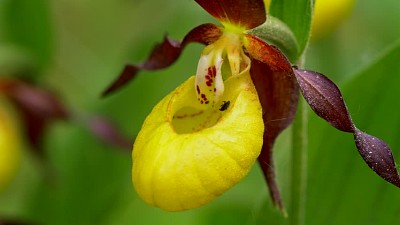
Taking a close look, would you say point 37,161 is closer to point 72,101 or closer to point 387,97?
point 72,101

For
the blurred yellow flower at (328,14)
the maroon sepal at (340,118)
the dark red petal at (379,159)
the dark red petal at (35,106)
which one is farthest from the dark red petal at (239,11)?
the dark red petal at (35,106)

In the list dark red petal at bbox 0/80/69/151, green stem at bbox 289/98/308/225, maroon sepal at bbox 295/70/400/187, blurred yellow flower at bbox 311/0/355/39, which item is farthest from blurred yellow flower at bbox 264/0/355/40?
maroon sepal at bbox 295/70/400/187

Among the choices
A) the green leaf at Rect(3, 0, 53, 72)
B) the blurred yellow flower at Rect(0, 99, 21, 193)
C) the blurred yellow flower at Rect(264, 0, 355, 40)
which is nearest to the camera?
the blurred yellow flower at Rect(264, 0, 355, 40)

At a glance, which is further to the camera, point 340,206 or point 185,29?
point 185,29

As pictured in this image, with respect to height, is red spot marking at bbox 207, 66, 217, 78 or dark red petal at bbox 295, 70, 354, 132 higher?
dark red petal at bbox 295, 70, 354, 132

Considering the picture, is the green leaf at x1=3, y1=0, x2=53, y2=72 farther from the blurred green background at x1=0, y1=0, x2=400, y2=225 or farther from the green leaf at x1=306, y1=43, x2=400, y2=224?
the green leaf at x1=306, y1=43, x2=400, y2=224

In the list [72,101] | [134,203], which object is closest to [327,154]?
[134,203]

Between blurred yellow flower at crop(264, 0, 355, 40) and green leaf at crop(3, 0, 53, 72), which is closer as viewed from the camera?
blurred yellow flower at crop(264, 0, 355, 40)
